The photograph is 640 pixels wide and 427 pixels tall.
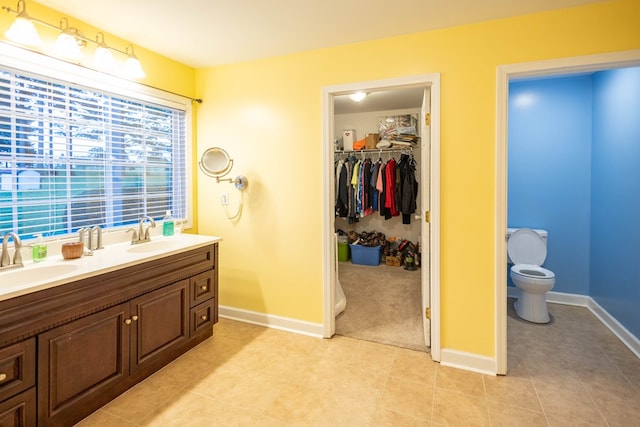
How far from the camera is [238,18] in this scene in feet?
6.87

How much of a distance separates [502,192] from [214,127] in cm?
249

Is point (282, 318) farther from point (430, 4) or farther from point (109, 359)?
point (430, 4)

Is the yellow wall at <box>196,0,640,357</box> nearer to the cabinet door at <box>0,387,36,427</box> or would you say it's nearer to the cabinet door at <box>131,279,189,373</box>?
the cabinet door at <box>131,279,189,373</box>

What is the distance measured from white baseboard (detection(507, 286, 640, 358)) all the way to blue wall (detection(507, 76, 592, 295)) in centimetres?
7

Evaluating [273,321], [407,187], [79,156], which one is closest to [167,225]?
[79,156]

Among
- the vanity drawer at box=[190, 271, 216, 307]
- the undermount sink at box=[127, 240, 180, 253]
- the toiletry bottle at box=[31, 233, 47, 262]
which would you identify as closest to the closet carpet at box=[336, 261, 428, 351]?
the vanity drawer at box=[190, 271, 216, 307]

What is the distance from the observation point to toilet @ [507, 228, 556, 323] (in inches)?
111

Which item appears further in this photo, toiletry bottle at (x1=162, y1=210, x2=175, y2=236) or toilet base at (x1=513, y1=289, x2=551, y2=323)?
toilet base at (x1=513, y1=289, x2=551, y2=323)

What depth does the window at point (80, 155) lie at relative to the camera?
6.11ft

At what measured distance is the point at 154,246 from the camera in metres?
2.46

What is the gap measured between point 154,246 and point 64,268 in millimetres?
650

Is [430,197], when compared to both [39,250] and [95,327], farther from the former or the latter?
[39,250]

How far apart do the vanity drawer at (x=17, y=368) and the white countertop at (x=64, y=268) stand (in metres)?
0.24

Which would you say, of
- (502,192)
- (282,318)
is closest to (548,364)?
(502,192)
